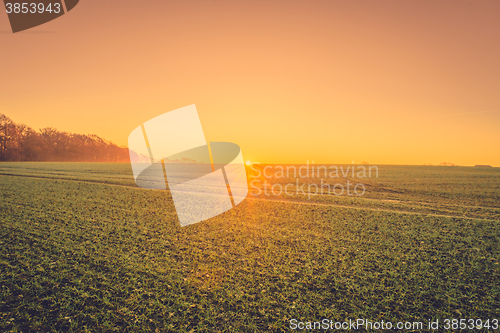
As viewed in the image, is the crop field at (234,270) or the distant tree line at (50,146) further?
the distant tree line at (50,146)

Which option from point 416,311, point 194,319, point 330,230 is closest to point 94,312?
point 194,319

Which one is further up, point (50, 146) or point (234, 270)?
point (50, 146)

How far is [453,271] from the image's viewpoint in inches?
279

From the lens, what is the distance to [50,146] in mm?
78375

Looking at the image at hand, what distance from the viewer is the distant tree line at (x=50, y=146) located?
Answer: 69125 mm

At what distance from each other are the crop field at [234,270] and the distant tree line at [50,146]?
264ft

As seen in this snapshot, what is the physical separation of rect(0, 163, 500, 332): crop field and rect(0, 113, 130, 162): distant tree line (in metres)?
80.5

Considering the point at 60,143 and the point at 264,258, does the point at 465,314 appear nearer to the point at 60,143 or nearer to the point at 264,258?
the point at 264,258

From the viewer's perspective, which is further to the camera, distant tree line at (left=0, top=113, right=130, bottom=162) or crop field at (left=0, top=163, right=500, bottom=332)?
distant tree line at (left=0, top=113, right=130, bottom=162)

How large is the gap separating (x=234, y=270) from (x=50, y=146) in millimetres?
99076

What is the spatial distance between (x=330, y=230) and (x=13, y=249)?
12.0 meters

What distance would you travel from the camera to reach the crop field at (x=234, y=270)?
16.0ft

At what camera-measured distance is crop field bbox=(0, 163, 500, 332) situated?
4883 millimetres

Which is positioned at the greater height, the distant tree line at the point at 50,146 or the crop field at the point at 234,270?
the distant tree line at the point at 50,146
